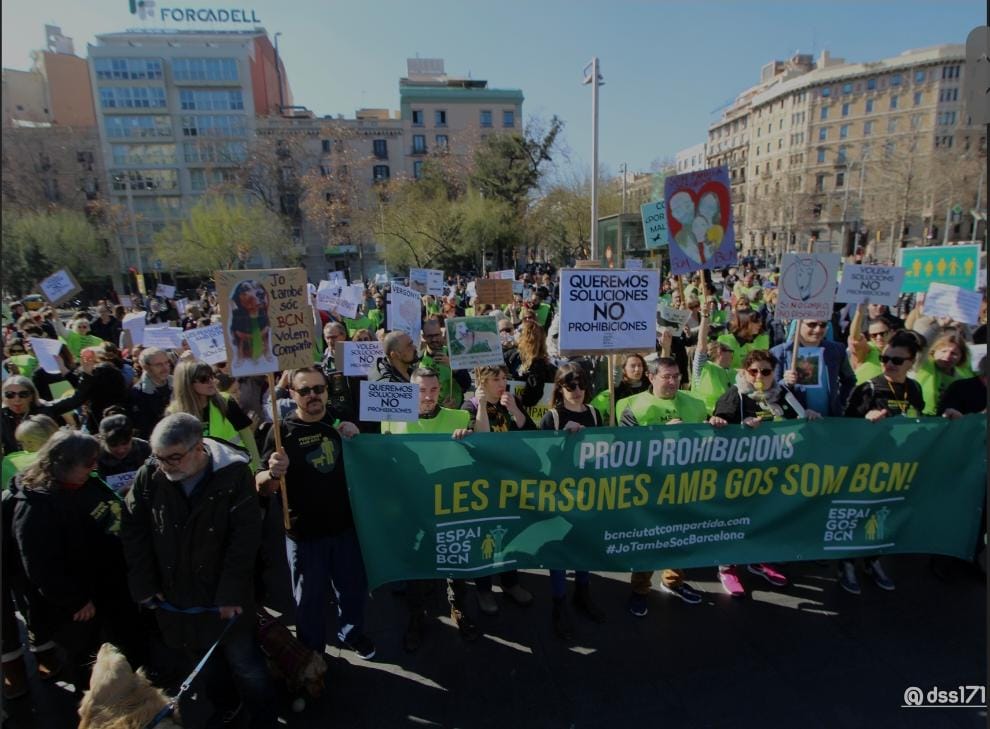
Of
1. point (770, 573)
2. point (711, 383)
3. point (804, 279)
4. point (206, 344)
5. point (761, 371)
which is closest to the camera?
point (761, 371)

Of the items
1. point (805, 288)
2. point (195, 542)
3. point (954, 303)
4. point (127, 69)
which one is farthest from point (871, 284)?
point (127, 69)

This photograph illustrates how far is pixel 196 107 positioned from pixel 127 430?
6199 centimetres

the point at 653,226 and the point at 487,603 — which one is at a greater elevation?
the point at 653,226

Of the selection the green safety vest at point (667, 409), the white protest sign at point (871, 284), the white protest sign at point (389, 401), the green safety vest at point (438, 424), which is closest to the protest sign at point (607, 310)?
the green safety vest at point (667, 409)

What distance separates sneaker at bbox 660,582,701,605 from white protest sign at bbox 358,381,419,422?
236 cm

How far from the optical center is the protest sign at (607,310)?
4.16 m

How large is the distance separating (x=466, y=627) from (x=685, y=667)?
1.47m

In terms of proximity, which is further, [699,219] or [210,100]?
[210,100]

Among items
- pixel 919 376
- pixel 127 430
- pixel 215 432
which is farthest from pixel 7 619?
pixel 919 376

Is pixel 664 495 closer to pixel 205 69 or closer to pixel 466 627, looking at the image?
pixel 466 627

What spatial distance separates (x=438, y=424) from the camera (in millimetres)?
4117

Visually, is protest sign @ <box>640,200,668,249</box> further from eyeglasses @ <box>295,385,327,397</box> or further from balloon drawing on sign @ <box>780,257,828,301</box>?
eyeglasses @ <box>295,385,327,397</box>

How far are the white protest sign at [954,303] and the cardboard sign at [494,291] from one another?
6382mm

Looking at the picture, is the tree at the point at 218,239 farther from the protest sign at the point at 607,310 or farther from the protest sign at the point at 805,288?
the protest sign at the point at 805,288
